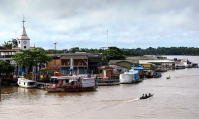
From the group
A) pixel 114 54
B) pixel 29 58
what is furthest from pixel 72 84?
pixel 114 54

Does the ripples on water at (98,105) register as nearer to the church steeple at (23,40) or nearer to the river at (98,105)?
the river at (98,105)

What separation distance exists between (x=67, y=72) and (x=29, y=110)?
1491 inches

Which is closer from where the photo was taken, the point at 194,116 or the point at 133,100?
the point at 194,116

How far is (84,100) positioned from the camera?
144ft

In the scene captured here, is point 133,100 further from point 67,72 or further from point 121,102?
point 67,72

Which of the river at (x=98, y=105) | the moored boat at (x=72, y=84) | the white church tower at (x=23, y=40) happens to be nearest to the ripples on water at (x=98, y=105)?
the river at (x=98, y=105)

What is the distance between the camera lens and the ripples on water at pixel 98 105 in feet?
114

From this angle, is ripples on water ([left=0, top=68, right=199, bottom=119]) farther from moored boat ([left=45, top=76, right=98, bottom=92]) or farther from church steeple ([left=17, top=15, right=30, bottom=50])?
church steeple ([left=17, top=15, right=30, bottom=50])

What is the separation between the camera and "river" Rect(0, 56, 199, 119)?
113ft

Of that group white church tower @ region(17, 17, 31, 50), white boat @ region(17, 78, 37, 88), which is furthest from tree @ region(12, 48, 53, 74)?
white church tower @ region(17, 17, 31, 50)

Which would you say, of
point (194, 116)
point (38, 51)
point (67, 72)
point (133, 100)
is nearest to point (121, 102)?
point (133, 100)

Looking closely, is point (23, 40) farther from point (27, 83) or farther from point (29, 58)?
point (27, 83)

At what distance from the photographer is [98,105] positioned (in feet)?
131

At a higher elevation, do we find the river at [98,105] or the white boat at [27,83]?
the white boat at [27,83]
